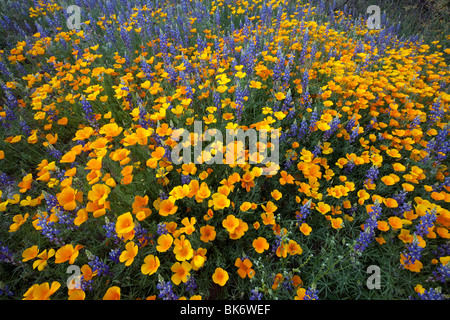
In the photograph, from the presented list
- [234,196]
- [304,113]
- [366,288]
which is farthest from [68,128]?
[366,288]

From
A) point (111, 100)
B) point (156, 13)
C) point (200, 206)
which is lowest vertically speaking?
point (200, 206)

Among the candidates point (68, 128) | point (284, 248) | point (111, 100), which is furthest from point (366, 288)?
point (68, 128)

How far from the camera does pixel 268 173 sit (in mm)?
2088

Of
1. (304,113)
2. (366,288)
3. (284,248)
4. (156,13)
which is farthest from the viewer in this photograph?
(156,13)

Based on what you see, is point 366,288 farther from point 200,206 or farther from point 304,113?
point 304,113

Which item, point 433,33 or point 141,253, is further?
point 433,33

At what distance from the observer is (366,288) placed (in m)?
1.82

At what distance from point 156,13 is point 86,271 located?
225 inches

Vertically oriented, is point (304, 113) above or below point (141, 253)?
above

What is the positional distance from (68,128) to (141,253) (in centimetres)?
254

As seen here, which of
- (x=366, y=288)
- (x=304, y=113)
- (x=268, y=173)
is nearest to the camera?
(x=366, y=288)

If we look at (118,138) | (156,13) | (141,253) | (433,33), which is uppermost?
(156,13)
